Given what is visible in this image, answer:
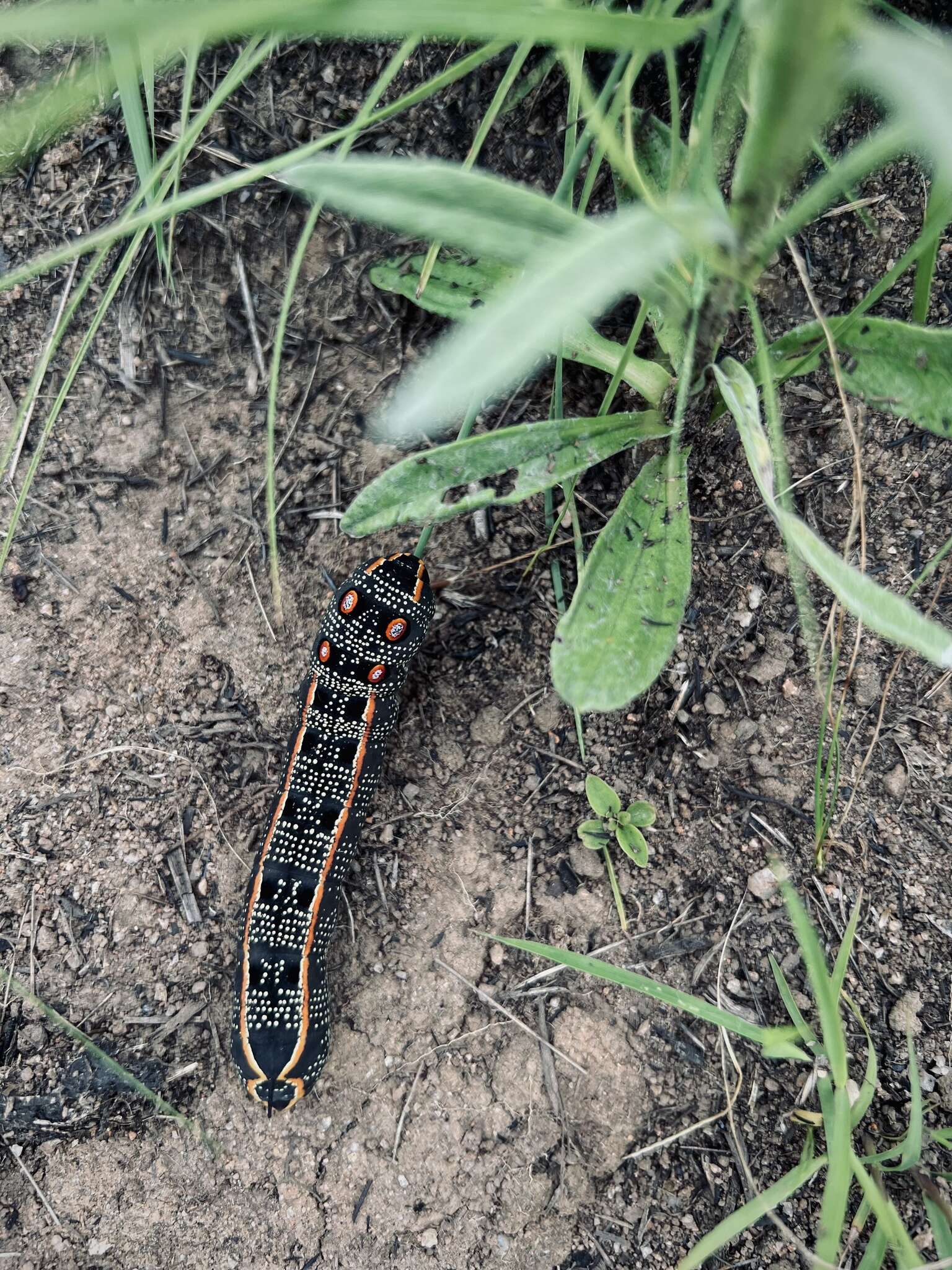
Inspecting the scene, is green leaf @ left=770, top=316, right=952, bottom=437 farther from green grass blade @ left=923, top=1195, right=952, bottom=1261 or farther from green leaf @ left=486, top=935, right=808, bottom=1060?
green grass blade @ left=923, top=1195, right=952, bottom=1261

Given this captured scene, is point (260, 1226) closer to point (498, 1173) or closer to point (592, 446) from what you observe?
point (498, 1173)

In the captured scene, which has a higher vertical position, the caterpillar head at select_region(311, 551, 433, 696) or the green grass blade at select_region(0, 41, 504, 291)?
the green grass blade at select_region(0, 41, 504, 291)

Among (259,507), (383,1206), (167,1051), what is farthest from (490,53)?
(383,1206)

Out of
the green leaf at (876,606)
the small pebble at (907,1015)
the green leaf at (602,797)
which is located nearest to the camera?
the green leaf at (876,606)

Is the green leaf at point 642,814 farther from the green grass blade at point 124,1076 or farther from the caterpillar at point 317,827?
the green grass blade at point 124,1076

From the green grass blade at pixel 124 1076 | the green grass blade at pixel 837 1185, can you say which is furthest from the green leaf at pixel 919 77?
the green grass blade at pixel 124 1076

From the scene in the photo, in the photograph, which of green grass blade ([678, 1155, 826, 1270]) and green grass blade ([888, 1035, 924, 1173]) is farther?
green grass blade ([888, 1035, 924, 1173])

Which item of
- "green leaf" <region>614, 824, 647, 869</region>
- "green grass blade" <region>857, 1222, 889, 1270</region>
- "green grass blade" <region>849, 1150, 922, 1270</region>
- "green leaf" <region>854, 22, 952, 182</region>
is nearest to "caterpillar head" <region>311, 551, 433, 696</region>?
"green leaf" <region>614, 824, 647, 869</region>
